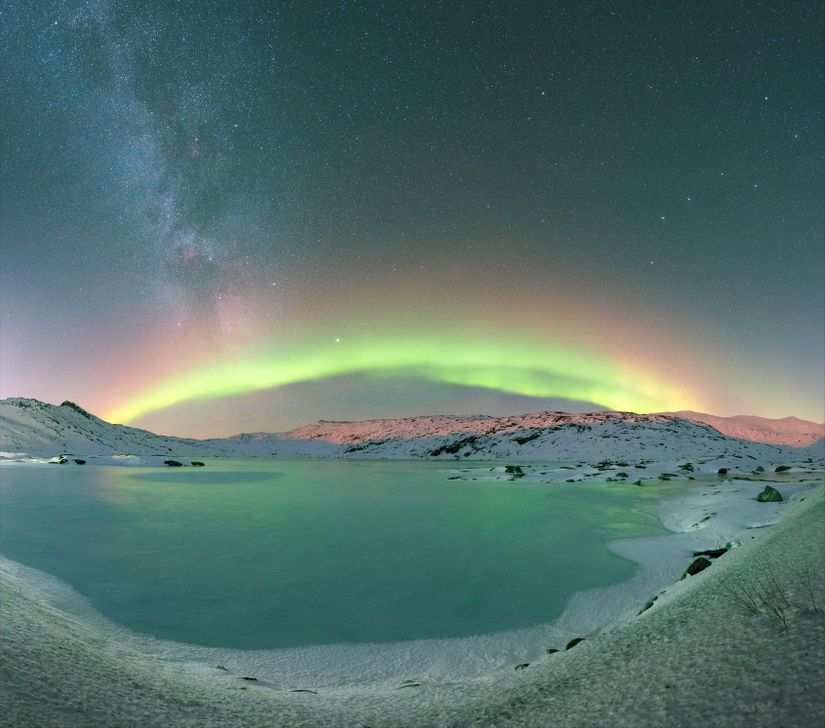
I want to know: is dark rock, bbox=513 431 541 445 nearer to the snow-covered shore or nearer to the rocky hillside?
the rocky hillside

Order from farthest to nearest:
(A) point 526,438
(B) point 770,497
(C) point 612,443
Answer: (A) point 526,438 < (C) point 612,443 < (B) point 770,497

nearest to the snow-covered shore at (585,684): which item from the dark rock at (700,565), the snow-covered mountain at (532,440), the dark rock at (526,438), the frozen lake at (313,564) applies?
the dark rock at (700,565)

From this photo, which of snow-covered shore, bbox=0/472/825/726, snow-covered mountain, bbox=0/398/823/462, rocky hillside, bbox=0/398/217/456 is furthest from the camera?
snow-covered mountain, bbox=0/398/823/462

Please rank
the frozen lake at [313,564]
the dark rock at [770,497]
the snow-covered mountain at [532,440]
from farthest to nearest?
the snow-covered mountain at [532,440] → the dark rock at [770,497] → the frozen lake at [313,564]

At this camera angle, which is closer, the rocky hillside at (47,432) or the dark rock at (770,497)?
the dark rock at (770,497)

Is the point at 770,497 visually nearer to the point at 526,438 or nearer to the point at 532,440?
the point at 532,440

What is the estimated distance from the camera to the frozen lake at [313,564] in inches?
249

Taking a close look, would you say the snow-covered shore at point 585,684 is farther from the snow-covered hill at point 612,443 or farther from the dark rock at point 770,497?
the snow-covered hill at point 612,443

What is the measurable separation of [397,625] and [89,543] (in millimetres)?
8428

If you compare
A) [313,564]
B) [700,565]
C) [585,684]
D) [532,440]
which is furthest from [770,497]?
[532,440]

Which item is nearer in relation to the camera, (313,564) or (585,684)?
(585,684)

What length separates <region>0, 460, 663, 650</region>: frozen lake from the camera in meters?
6.32

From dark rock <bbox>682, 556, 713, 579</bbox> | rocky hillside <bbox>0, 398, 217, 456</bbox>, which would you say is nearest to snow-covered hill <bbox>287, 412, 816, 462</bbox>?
dark rock <bbox>682, 556, 713, 579</bbox>

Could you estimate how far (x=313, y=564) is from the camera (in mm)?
9758
